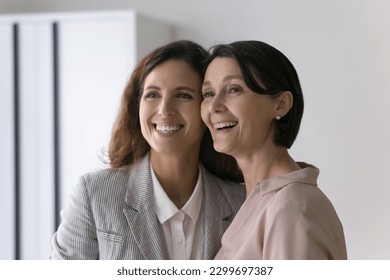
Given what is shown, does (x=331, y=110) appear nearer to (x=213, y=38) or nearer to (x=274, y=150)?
(x=213, y=38)

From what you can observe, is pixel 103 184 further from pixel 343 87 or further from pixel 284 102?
pixel 343 87

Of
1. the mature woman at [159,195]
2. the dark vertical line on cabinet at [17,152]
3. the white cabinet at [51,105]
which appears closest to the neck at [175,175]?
the mature woman at [159,195]

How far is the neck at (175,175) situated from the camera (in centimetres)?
148

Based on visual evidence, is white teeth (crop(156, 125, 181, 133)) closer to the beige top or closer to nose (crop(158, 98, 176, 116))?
nose (crop(158, 98, 176, 116))

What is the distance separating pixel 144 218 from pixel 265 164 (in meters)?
0.28

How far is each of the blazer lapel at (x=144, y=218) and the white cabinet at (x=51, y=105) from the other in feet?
4.06

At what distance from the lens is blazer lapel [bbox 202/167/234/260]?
1403mm

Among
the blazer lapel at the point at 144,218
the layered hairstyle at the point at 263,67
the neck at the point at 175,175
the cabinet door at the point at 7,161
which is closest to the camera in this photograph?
the layered hairstyle at the point at 263,67

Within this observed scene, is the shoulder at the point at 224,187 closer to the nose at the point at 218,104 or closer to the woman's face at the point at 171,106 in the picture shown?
the woman's face at the point at 171,106

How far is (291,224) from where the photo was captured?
1.09m

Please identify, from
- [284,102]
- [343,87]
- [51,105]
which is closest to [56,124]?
[51,105]

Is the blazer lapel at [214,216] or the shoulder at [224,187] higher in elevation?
A: the shoulder at [224,187]

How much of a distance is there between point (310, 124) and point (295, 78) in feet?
5.43

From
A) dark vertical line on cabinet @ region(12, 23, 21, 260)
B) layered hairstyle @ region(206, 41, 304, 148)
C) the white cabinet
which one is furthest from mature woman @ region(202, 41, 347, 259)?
dark vertical line on cabinet @ region(12, 23, 21, 260)
